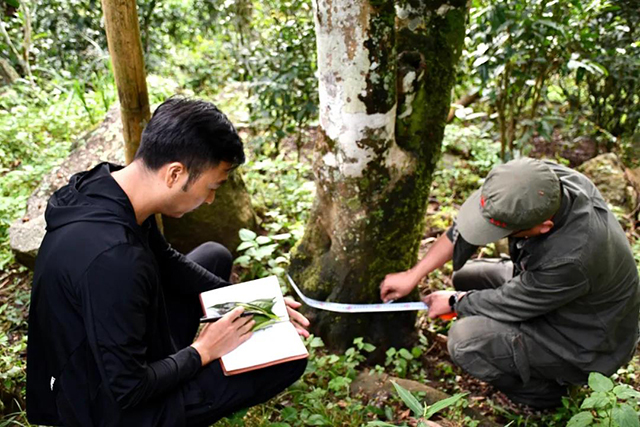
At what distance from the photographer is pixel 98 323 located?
1.59m

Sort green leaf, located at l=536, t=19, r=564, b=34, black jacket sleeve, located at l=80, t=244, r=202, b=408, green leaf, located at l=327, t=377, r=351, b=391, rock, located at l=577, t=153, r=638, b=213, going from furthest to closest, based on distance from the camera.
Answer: rock, located at l=577, t=153, r=638, b=213
green leaf, located at l=536, t=19, r=564, b=34
green leaf, located at l=327, t=377, r=351, b=391
black jacket sleeve, located at l=80, t=244, r=202, b=408

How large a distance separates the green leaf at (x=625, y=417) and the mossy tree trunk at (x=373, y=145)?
1256 millimetres

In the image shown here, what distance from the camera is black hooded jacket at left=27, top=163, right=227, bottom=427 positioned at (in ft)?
5.27

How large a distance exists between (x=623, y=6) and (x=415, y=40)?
3.19m

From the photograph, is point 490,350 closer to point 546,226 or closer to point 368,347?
point 368,347

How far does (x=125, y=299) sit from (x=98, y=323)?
106mm

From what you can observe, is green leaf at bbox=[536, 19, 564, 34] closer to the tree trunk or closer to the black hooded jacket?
the tree trunk

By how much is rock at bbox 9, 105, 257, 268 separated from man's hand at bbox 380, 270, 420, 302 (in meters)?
1.29

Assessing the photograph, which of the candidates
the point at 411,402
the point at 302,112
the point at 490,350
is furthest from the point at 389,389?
the point at 302,112

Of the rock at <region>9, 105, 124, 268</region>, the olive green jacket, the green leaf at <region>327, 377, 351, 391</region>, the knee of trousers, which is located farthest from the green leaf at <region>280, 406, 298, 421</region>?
the rock at <region>9, 105, 124, 268</region>

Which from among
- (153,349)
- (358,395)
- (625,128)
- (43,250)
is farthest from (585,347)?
(625,128)

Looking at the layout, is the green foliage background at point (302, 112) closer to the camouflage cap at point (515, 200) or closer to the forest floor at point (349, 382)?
the forest floor at point (349, 382)

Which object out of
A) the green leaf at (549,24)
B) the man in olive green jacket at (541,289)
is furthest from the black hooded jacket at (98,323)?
the green leaf at (549,24)

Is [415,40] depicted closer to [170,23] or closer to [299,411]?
[299,411]
